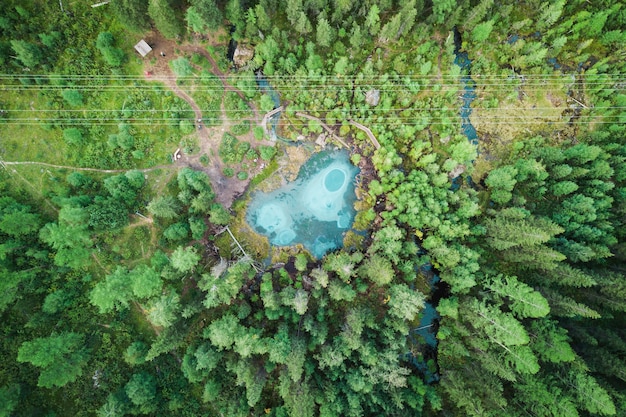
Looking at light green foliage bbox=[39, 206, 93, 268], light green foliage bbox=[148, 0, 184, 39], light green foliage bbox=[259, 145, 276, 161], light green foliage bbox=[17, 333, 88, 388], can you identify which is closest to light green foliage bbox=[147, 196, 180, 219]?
light green foliage bbox=[39, 206, 93, 268]

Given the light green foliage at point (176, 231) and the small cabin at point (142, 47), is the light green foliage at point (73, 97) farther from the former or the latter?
the light green foliage at point (176, 231)

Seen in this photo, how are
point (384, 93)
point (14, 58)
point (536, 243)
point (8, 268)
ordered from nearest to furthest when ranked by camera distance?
point (536, 243), point (8, 268), point (14, 58), point (384, 93)

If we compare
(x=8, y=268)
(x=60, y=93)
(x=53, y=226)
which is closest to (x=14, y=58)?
(x=60, y=93)

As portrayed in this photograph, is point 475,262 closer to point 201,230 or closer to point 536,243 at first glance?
point 536,243

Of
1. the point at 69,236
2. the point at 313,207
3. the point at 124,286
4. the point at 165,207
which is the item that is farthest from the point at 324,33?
the point at 69,236

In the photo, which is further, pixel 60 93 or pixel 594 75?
pixel 594 75

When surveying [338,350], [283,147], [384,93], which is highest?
[384,93]

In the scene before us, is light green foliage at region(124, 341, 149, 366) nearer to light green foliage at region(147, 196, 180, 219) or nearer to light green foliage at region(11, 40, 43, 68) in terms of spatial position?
light green foliage at region(147, 196, 180, 219)

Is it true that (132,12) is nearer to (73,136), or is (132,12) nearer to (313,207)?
(73,136)
